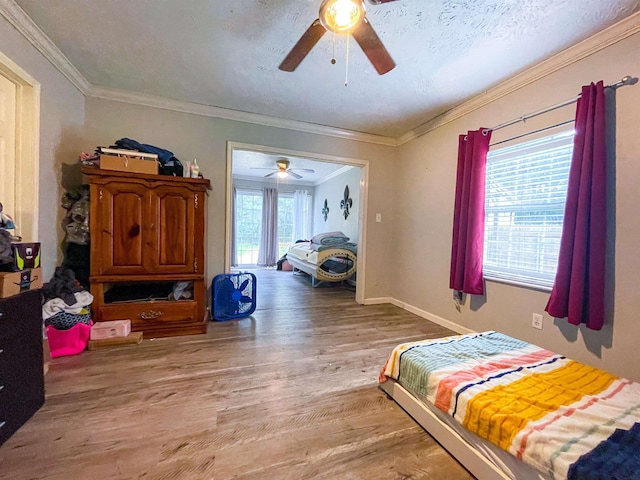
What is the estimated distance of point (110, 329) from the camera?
7.35 ft

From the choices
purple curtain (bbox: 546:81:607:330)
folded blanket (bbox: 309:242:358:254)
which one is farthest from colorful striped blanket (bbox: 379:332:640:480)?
folded blanket (bbox: 309:242:358:254)

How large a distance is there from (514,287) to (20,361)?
334 centimetres

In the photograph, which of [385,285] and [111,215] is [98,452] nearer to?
[111,215]

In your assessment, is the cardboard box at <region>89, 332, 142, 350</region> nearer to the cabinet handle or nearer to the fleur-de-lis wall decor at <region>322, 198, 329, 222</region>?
the cabinet handle

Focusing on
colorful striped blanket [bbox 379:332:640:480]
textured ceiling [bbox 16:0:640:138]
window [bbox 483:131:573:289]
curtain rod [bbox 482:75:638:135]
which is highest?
textured ceiling [bbox 16:0:640:138]

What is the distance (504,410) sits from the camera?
1125 millimetres

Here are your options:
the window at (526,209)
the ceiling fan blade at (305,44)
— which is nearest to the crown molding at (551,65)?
the window at (526,209)

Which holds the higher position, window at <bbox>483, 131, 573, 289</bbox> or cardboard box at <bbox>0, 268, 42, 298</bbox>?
window at <bbox>483, 131, 573, 289</bbox>

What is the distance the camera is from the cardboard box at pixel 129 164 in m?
2.27

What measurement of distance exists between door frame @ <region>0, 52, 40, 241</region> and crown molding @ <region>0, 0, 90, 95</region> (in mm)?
271

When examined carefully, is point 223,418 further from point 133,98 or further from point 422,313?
point 133,98

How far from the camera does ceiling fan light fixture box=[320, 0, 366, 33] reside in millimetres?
1304

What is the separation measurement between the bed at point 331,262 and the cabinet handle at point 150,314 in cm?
263

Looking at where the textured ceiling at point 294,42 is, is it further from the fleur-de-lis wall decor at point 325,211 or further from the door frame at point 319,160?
the fleur-de-lis wall decor at point 325,211
